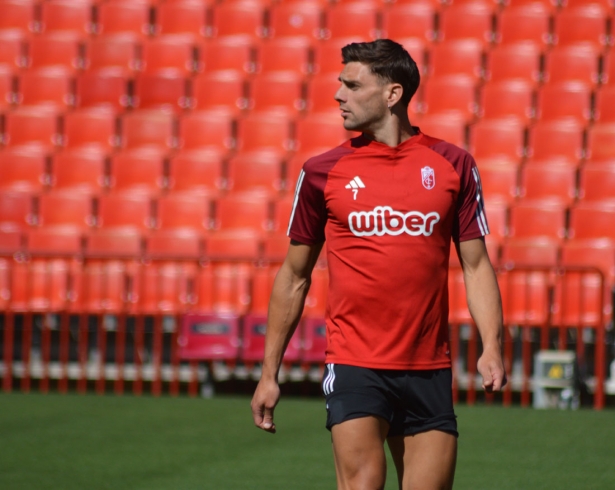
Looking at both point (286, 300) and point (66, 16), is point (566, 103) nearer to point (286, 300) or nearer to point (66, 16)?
point (66, 16)

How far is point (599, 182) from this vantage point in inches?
441

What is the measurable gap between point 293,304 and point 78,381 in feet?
23.4

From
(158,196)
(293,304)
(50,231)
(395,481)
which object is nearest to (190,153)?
(158,196)

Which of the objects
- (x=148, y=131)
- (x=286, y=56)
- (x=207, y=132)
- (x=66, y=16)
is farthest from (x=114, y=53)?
(x=286, y=56)

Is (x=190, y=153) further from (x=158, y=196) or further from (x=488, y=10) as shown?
(x=488, y=10)

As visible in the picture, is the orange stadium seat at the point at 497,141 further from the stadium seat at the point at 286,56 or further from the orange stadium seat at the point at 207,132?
the orange stadium seat at the point at 207,132

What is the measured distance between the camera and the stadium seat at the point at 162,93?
1316 cm

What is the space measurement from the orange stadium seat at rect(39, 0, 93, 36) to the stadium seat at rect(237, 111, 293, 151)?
3.29 meters

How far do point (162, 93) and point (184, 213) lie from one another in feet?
8.37

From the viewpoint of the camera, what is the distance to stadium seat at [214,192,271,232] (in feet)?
36.6

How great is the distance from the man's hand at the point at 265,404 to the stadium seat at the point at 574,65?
10202 mm

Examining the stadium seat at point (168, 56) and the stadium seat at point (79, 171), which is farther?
the stadium seat at point (168, 56)

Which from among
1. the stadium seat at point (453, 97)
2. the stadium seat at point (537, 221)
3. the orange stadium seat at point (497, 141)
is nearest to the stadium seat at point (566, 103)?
the orange stadium seat at point (497, 141)

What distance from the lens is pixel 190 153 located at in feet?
39.3
